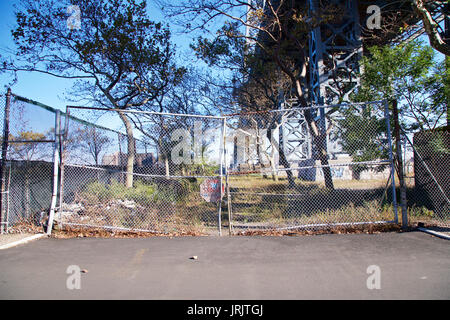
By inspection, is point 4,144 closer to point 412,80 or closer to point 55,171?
point 55,171

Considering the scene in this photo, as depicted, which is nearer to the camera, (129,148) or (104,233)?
(104,233)

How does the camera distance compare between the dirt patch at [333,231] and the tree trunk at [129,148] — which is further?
the tree trunk at [129,148]

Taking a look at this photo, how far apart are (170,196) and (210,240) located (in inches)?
133

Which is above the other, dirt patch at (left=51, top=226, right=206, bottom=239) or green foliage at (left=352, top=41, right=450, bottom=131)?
green foliage at (left=352, top=41, right=450, bottom=131)

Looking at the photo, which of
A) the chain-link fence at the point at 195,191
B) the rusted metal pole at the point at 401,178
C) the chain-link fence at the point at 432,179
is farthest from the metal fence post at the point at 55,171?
the chain-link fence at the point at 432,179

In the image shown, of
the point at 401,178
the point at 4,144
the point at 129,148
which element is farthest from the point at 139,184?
the point at 401,178

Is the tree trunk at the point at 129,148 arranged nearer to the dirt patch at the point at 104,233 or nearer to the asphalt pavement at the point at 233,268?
the dirt patch at the point at 104,233

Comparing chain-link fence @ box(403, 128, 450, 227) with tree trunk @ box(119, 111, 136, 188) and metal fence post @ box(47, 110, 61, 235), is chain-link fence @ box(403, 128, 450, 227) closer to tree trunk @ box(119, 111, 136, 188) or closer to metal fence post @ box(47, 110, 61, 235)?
metal fence post @ box(47, 110, 61, 235)

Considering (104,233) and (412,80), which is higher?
(412,80)

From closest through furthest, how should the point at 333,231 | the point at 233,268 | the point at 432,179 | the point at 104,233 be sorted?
the point at 233,268 → the point at 333,231 → the point at 104,233 → the point at 432,179

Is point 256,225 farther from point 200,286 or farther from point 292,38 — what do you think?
point 292,38

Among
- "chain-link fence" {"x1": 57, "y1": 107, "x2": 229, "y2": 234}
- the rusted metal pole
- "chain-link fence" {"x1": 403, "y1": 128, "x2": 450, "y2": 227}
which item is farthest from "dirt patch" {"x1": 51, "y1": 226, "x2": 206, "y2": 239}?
"chain-link fence" {"x1": 403, "y1": 128, "x2": 450, "y2": 227}

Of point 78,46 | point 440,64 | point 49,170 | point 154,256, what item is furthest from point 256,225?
point 78,46

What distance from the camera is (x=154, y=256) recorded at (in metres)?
4.62
